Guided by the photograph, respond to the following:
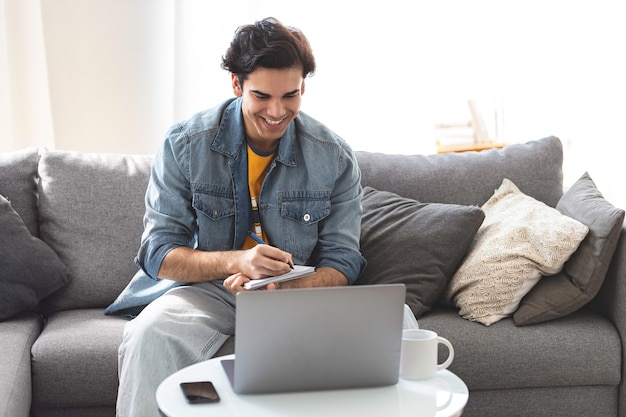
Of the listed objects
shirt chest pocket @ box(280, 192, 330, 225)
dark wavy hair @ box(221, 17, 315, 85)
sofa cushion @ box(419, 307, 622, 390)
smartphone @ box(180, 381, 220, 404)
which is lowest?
sofa cushion @ box(419, 307, 622, 390)

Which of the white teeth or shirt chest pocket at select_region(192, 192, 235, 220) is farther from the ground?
the white teeth

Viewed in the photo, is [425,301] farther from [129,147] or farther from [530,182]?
[129,147]

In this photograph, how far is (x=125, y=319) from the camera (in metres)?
2.24

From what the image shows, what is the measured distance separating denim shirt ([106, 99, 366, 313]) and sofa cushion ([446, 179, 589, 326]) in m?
0.31

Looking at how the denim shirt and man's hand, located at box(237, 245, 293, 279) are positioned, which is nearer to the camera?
man's hand, located at box(237, 245, 293, 279)

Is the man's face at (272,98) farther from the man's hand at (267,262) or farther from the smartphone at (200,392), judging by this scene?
the smartphone at (200,392)

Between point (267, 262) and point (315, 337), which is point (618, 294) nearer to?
point (267, 262)

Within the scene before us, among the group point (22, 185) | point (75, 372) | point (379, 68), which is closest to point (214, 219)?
point (75, 372)

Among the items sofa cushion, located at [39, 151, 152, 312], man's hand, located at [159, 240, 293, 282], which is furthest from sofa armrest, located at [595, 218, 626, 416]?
sofa cushion, located at [39, 151, 152, 312]

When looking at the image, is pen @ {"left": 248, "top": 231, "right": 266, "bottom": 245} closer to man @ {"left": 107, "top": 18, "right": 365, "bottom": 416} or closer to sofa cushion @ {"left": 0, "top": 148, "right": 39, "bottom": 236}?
man @ {"left": 107, "top": 18, "right": 365, "bottom": 416}

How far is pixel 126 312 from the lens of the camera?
2264 mm

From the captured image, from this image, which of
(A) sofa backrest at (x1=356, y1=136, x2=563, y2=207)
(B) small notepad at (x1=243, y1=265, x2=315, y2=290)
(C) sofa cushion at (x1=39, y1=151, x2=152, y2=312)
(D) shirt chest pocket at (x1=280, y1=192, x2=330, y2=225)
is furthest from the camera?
(A) sofa backrest at (x1=356, y1=136, x2=563, y2=207)

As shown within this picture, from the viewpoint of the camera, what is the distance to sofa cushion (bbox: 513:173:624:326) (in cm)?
214

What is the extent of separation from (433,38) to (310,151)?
1709 mm
